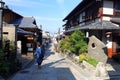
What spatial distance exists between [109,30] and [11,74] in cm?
1084

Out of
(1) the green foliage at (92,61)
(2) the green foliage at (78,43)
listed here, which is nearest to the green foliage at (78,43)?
(2) the green foliage at (78,43)

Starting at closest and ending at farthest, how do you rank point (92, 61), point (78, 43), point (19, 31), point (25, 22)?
point (92, 61)
point (78, 43)
point (19, 31)
point (25, 22)

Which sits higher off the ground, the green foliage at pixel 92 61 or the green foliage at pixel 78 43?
the green foliage at pixel 78 43

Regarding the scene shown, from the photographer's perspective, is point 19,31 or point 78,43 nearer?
point 78,43

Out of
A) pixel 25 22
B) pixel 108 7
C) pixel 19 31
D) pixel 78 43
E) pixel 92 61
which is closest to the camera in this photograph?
pixel 92 61

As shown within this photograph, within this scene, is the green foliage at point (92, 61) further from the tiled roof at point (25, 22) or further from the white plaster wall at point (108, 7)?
the tiled roof at point (25, 22)

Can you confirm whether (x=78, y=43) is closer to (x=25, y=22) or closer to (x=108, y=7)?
(x=108, y=7)

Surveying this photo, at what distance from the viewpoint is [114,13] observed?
77.7 feet

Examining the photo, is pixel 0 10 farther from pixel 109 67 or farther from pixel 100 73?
pixel 109 67

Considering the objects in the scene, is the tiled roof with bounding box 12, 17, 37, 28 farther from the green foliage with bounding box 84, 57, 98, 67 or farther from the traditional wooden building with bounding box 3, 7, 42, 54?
the green foliage with bounding box 84, 57, 98, 67

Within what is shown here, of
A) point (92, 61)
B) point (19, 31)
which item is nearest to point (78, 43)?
point (92, 61)

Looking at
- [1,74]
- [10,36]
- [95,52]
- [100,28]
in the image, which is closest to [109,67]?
[95,52]

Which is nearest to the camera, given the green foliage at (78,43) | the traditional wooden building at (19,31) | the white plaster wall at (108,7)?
the traditional wooden building at (19,31)

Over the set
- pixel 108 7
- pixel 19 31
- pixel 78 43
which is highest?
pixel 108 7
